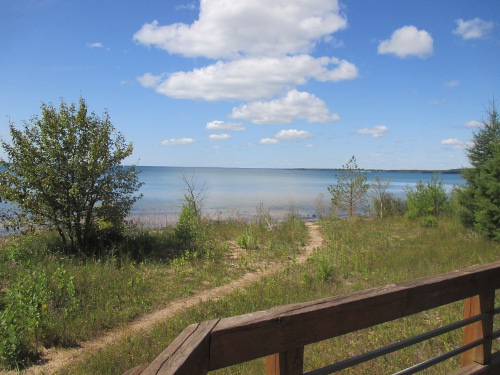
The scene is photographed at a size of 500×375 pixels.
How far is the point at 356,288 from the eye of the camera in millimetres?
7996

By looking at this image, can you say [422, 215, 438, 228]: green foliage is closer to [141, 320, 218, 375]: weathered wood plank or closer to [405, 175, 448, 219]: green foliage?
[405, 175, 448, 219]: green foliage

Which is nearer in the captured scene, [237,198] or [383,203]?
[383,203]

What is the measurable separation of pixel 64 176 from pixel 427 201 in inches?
652

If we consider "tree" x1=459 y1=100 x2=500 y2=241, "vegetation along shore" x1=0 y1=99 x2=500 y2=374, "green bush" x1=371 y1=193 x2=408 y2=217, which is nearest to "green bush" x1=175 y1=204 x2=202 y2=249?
"vegetation along shore" x1=0 y1=99 x2=500 y2=374

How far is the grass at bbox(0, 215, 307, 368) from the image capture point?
5953 millimetres

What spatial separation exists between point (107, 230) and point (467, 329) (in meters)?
9.97

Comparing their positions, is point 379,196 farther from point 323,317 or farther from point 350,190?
point 323,317

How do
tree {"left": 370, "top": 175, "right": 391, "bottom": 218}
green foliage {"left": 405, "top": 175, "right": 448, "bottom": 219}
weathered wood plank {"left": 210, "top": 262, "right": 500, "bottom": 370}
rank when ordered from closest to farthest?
weathered wood plank {"left": 210, "top": 262, "right": 500, "bottom": 370} < green foliage {"left": 405, "top": 175, "right": 448, "bottom": 219} < tree {"left": 370, "top": 175, "right": 391, "bottom": 218}

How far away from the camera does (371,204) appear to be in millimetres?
21953

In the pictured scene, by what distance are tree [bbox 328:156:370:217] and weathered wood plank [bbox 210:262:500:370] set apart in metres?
18.5

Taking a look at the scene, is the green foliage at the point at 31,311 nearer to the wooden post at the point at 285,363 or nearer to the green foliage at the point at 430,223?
the wooden post at the point at 285,363

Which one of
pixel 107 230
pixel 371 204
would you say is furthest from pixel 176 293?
pixel 371 204

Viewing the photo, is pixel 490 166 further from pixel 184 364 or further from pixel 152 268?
pixel 184 364

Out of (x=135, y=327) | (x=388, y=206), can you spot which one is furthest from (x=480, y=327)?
(x=388, y=206)
